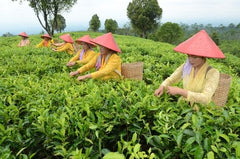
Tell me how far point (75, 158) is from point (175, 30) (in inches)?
1752

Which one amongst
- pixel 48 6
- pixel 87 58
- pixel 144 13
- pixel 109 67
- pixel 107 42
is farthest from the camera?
pixel 144 13

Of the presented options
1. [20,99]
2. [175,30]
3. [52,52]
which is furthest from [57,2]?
[175,30]

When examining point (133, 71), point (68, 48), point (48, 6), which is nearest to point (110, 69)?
point (133, 71)

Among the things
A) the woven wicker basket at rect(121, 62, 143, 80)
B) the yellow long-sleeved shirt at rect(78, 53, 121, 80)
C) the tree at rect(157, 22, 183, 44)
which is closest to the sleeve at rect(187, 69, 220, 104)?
the woven wicker basket at rect(121, 62, 143, 80)

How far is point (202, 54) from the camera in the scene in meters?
2.27

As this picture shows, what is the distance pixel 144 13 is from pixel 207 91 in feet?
111

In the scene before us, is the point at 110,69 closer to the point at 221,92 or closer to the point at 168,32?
the point at 221,92

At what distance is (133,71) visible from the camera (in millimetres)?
3568

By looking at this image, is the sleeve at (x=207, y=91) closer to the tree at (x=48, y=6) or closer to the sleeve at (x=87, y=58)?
the sleeve at (x=87, y=58)

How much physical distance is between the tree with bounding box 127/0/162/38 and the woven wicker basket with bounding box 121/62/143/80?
3186 cm

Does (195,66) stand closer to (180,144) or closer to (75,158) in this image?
(180,144)

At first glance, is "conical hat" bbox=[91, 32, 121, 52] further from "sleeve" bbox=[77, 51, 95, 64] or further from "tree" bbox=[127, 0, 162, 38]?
"tree" bbox=[127, 0, 162, 38]

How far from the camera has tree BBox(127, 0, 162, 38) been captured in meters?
33.8

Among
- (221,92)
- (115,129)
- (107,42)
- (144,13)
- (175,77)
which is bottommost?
(115,129)
